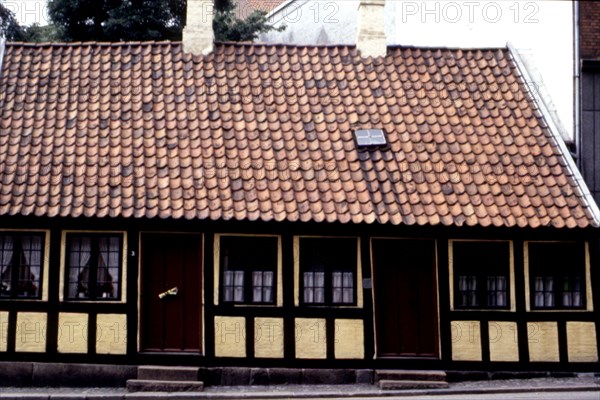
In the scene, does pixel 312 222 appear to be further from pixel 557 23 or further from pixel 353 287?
pixel 557 23

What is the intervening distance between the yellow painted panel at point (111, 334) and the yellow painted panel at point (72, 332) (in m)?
0.22

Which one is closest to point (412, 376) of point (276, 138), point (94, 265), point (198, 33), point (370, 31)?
point (276, 138)

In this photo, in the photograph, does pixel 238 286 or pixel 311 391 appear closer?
A: pixel 311 391

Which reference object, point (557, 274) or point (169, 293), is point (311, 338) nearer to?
point (169, 293)

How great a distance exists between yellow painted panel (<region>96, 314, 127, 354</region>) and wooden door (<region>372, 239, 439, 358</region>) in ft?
13.5

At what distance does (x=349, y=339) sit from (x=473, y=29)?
9160 mm

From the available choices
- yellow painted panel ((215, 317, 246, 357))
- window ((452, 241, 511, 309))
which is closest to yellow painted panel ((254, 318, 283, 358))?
yellow painted panel ((215, 317, 246, 357))

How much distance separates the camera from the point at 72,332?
13.8 meters

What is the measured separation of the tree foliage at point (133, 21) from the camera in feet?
70.7

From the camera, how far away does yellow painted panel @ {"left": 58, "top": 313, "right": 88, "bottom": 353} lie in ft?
45.0

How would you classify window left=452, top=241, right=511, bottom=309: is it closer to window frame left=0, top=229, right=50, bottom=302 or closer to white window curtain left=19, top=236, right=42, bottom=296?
window frame left=0, top=229, right=50, bottom=302

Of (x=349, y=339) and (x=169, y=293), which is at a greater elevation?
(x=169, y=293)

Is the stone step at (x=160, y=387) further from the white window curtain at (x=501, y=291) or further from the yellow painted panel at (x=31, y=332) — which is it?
the white window curtain at (x=501, y=291)

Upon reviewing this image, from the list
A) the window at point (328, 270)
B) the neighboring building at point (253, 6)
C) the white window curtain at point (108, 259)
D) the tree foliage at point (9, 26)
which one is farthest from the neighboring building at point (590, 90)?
the neighboring building at point (253, 6)
